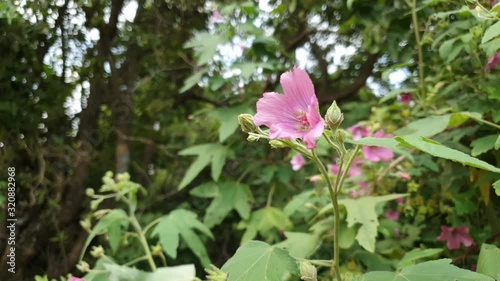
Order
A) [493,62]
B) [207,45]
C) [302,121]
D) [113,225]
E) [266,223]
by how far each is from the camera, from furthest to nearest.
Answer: [207,45], [266,223], [113,225], [493,62], [302,121]

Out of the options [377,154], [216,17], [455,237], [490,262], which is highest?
[216,17]

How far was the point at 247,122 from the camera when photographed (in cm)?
70

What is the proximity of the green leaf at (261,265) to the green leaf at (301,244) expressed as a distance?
0.37 meters

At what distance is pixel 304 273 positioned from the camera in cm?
68

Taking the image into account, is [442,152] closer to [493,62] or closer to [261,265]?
[261,265]

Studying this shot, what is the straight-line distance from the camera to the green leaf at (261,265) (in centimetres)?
67

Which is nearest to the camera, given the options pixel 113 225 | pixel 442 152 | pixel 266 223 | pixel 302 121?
pixel 442 152

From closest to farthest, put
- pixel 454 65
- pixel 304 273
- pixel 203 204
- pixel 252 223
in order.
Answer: pixel 304 273
pixel 454 65
pixel 252 223
pixel 203 204

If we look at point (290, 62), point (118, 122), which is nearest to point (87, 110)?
point (118, 122)

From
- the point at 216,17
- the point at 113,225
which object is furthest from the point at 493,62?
the point at 216,17

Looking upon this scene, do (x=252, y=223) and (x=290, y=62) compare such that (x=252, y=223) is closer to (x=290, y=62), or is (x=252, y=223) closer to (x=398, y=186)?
(x=398, y=186)

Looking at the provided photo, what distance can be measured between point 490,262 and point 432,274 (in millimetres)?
180

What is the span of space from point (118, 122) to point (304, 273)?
4.94 ft

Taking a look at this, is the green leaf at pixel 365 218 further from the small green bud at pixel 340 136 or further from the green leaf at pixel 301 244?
the small green bud at pixel 340 136
